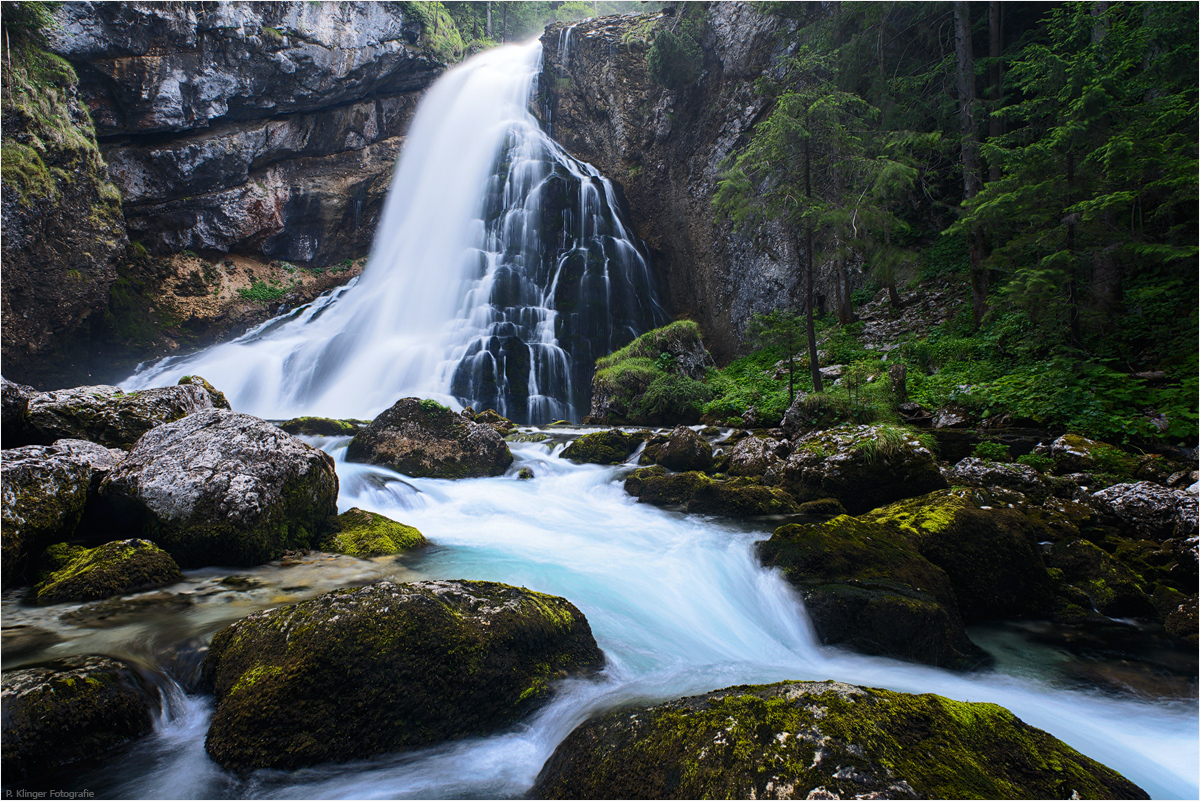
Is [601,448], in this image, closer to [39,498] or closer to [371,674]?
[39,498]

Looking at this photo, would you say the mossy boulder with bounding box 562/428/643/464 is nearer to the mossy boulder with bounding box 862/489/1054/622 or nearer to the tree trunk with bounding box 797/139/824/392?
the tree trunk with bounding box 797/139/824/392

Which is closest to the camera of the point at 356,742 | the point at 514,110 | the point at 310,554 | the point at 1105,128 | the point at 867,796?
the point at 867,796

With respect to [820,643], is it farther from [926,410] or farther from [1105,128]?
[1105,128]

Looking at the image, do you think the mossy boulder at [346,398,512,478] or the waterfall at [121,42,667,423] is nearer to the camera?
the mossy boulder at [346,398,512,478]

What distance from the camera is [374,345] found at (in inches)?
796

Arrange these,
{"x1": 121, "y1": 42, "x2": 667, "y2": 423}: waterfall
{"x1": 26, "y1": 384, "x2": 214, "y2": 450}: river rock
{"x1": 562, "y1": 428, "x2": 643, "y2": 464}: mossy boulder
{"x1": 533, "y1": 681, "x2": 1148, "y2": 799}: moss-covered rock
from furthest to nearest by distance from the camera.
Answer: {"x1": 121, "y1": 42, "x2": 667, "y2": 423}: waterfall → {"x1": 562, "y1": 428, "x2": 643, "y2": 464}: mossy boulder → {"x1": 26, "y1": 384, "x2": 214, "y2": 450}: river rock → {"x1": 533, "y1": 681, "x2": 1148, "y2": 799}: moss-covered rock

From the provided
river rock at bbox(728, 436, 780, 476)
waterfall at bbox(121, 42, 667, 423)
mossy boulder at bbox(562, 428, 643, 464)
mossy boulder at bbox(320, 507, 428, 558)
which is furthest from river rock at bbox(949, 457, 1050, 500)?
waterfall at bbox(121, 42, 667, 423)

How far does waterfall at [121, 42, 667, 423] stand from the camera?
18.3 meters

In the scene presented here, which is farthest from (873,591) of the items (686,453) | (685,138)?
(685,138)

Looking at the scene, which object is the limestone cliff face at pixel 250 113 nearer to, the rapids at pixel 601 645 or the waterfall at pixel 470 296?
the waterfall at pixel 470 296

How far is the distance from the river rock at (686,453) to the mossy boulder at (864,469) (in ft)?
6.88

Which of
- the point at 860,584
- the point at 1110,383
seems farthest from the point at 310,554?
the point at 1110,383

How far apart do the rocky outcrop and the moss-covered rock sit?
70.7 ft

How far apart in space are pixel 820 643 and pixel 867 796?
272 cm
